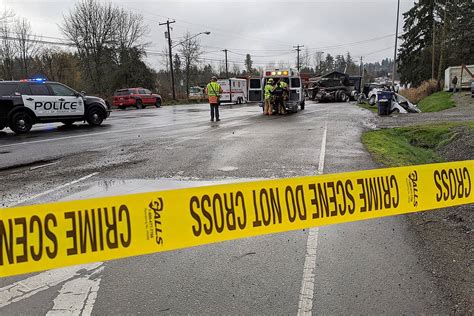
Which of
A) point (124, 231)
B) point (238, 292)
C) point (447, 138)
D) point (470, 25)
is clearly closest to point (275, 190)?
point (238, 292)

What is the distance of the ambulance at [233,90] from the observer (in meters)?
38.2

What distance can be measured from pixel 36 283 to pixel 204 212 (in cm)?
170

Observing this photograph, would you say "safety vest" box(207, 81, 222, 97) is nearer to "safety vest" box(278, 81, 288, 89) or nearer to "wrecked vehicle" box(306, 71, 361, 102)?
"safety vest" box(278, 81, 288, 89)

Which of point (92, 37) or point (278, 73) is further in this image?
point (92, 37)

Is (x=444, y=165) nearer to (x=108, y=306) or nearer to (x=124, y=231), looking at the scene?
(x=124, y=231)

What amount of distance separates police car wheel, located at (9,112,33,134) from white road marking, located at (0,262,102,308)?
12.2 m

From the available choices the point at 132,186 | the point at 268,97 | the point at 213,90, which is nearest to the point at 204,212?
the point at 132,186

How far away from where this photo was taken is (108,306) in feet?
9.76

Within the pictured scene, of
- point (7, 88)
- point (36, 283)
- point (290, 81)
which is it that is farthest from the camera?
point (290, 81)

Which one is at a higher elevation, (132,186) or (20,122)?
(20,122)

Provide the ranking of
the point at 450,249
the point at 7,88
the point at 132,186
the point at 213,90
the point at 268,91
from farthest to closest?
the point at 268,91 → the point at 213,90 → the point at 7,88 → the point at 132,186 → the point at 450,249

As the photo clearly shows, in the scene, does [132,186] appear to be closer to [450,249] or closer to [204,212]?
[204,212]

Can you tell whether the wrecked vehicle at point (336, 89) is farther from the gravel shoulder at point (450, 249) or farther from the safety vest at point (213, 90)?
the gravel shoulder at point (450, 249)

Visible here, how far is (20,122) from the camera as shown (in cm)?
1407
